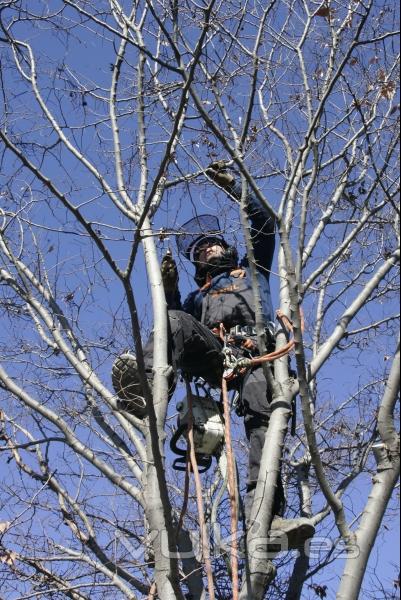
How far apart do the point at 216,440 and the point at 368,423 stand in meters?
1.98

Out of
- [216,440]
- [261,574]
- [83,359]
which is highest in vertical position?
[83,359]

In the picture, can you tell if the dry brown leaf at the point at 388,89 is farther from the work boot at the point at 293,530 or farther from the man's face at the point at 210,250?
the work boot at the point at 293,530

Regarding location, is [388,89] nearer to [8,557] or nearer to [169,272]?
[169,272]

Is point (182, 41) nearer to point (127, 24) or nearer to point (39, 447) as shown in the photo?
point (127, 24)

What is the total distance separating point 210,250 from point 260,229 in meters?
0.79

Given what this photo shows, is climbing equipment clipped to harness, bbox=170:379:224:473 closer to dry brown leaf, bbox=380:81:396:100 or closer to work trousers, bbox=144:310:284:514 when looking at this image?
work trousers, bbox=144:310:284:514

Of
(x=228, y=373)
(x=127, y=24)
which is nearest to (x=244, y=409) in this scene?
(x=228, y=373)

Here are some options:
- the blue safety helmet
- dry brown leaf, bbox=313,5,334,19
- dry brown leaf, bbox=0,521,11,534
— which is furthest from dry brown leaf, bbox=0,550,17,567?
dry brown leaf, bbox=313,5,334,19

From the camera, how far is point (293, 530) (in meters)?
5.26

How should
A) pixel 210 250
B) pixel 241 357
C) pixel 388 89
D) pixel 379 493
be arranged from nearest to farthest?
pixel 379 493, pixel 388 89, pixel 241 357, pixel 210 250

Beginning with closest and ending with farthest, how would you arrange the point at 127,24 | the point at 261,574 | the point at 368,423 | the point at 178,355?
the point at 261,574, the point at 178,355, the point at 127,24, the point at 368,423

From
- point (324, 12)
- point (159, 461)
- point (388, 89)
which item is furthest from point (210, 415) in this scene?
point (324, 12)

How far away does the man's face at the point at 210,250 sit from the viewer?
6.86m

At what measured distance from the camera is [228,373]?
19.8ft
